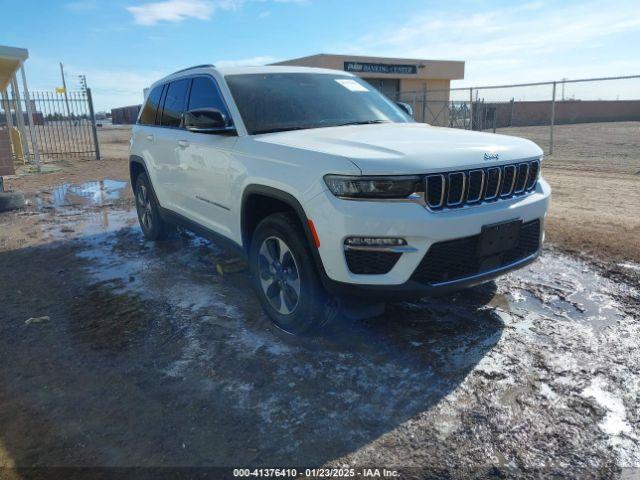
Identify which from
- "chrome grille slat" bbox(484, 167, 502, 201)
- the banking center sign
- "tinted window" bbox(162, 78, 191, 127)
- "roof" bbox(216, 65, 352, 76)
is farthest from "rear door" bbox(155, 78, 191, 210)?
the banking center sign

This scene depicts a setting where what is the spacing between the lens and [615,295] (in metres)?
4.30

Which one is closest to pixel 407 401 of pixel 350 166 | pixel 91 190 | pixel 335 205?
pixel 335 205

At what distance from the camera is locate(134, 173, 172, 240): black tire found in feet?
20.0

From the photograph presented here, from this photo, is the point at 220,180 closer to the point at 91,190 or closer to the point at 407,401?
the point at 407,401

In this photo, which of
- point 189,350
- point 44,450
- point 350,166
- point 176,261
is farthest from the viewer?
point 176,261

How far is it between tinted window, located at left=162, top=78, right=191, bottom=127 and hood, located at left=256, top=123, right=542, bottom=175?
1.72m

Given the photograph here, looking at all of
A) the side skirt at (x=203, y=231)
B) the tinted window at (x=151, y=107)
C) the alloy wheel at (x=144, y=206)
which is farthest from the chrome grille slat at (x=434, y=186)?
the alloy wheel at (x=144, y=206)

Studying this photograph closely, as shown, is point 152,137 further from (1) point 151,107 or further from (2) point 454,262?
(2) point 454,262

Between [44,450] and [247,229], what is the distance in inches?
77.8

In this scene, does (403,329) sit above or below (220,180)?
below

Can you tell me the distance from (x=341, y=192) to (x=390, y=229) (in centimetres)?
36

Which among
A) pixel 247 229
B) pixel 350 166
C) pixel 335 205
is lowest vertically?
pixel 247 229

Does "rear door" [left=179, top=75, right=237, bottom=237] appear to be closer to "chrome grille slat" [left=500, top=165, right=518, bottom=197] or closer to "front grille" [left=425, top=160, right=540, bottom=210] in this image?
"front grille" [left=425, top=160, right=540, bottom=210]

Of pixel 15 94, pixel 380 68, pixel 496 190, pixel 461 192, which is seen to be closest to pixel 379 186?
pixel 461 192
